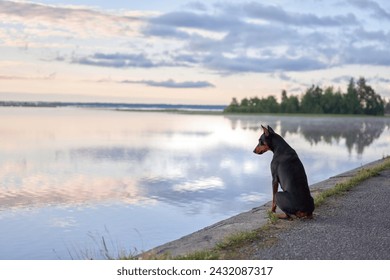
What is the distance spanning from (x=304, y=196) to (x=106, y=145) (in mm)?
32783

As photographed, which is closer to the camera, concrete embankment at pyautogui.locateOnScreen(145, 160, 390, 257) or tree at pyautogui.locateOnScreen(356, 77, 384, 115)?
concrete embankment at pyautogui.locateOnScreen(145, 160, 390, 257)

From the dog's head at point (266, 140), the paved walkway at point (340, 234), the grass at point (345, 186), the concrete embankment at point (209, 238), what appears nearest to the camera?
the paved walkway at point (340, 234)

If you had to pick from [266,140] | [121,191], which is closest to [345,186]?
[266,140]

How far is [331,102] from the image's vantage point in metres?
148

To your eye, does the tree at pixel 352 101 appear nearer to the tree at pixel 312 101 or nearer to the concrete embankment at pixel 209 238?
the tree at pixel 312 101

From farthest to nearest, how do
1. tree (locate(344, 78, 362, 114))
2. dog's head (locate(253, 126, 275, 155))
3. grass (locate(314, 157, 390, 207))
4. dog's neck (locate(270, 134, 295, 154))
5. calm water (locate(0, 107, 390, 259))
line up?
1. tree (locate(344, 78, 362, 114))
2. calm water (locate(0, 107, 390, 259))
3. grass (locate(314, 157, 390, 207))
4. dog's head (locate(253, 126, 275, 155))
5. dog's neck (locate(270, 134, 295, 154))

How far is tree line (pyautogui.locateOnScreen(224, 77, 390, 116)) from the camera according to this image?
146 m

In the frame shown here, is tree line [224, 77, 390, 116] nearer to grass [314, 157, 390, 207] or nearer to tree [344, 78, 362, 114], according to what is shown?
tree [344, 78, 362, 114]

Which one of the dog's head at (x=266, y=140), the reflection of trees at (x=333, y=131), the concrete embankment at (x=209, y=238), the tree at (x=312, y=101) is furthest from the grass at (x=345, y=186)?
the tree at (x=312, y=101)

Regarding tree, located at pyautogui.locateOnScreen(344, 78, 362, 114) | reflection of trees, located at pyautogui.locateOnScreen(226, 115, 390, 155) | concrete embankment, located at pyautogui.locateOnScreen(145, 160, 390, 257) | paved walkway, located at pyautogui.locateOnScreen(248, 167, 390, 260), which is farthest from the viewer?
tree, located at pyautogui.locateOnScreen(344, 78, 362, 114)

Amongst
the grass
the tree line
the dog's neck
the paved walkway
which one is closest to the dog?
the dog's neck

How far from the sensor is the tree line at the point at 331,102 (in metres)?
146

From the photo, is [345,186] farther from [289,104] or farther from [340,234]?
[289,104]

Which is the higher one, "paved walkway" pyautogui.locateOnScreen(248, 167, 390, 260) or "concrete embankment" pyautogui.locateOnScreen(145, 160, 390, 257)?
"paved walkway" pyautogui.locateOnScreen(248, 167, 390, 260)
